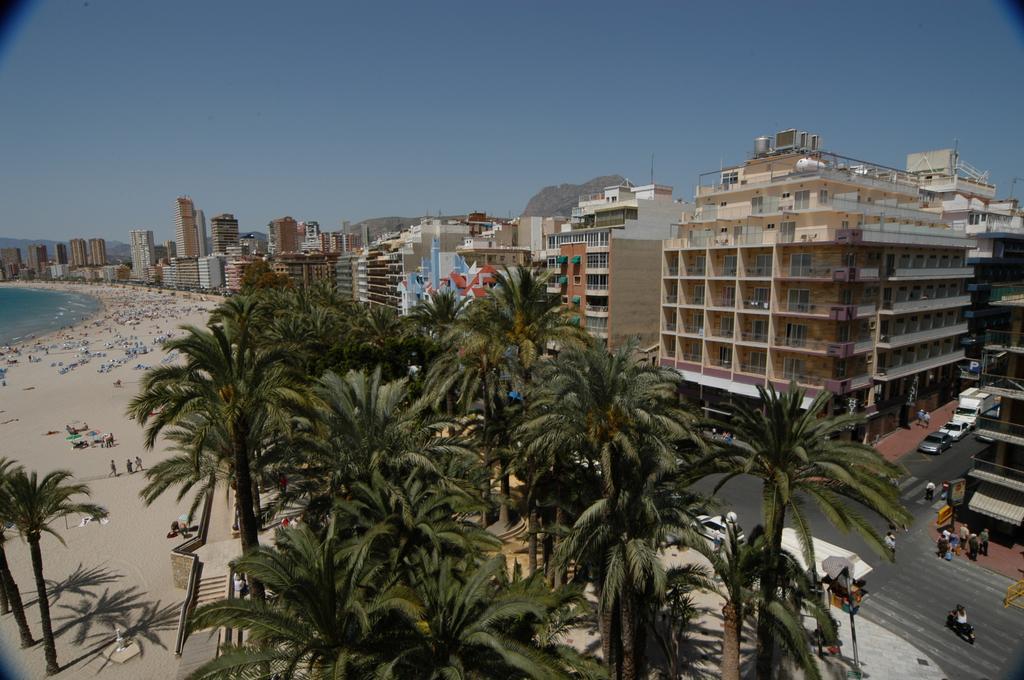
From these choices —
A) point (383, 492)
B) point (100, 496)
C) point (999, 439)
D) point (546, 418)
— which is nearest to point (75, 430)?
point (100, 496)

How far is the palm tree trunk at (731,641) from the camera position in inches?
481

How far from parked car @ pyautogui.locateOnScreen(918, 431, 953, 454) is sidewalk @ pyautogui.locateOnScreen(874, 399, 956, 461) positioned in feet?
2.70

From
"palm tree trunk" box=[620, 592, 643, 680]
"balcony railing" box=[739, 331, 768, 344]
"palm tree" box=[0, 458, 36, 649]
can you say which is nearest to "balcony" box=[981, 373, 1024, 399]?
"balcony railing" box=[739, 331, 768, 344]

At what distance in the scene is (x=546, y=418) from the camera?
13.0 m

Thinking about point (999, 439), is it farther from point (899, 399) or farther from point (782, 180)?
point (782, 180)

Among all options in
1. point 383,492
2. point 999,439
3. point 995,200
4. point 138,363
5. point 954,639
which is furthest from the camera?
point 138,363

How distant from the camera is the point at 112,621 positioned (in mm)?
20594

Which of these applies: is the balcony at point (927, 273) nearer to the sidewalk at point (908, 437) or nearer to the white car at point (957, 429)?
the white car at point (957, 429)

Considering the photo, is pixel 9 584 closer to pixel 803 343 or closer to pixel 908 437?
pixel 803 343

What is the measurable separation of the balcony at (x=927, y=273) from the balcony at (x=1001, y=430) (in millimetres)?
13464

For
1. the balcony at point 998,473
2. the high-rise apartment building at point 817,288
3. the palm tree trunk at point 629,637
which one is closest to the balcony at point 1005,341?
the balcony at point 998,473

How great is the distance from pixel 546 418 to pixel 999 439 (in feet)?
70.2

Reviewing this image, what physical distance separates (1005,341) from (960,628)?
1269 centimetres

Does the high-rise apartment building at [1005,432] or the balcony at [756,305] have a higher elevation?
the balcony at [756,305]
